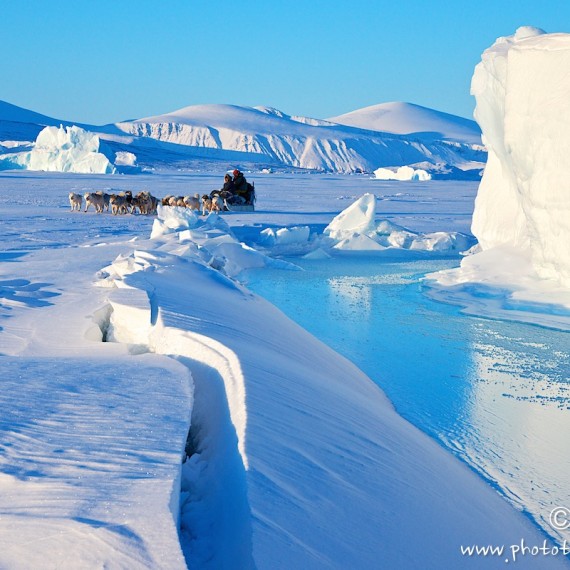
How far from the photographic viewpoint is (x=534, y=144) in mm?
6887

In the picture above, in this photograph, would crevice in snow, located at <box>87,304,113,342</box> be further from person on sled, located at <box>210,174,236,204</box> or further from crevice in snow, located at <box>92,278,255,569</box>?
person on sled, located at <box>210,174,236,204</box>

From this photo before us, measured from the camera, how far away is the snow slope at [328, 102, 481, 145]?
11700cm

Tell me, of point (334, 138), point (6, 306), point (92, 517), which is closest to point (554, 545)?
point (92, 517)

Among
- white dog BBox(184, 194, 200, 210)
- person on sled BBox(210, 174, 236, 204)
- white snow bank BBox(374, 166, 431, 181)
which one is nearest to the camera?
white dog BBox(184, 194, 200, 210)

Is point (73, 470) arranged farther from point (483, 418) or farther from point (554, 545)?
point (483, 418)

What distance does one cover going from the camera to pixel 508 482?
2838 millimetres

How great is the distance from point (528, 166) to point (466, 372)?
3.25 m

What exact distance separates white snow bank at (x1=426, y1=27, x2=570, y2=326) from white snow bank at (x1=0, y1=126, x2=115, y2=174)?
95.6 feet

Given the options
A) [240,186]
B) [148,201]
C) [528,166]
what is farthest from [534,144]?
[240,186]

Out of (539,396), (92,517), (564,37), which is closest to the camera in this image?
(92,517)

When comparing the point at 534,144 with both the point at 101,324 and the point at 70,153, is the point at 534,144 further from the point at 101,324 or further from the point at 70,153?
the point at 70,153

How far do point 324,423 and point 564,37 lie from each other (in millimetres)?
5386

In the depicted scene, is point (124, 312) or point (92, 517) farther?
point (124, 312)
